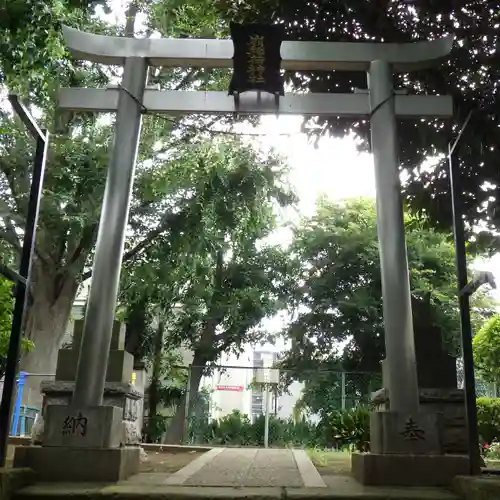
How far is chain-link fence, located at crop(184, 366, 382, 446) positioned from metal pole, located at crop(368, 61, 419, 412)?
8.87m

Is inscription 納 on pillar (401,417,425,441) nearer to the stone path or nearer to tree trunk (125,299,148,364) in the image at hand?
the stone path

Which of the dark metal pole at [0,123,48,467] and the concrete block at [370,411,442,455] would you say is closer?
the dark metal pole at [0,123,48,467]

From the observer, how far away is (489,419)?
1027cm

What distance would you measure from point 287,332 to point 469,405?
43.0 feet

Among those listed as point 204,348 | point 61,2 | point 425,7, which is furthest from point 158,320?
point 425,7

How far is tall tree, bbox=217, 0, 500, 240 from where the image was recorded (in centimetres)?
609

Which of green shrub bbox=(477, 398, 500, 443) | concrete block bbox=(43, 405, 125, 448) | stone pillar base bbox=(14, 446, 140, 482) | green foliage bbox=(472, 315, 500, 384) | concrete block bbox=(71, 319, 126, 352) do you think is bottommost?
stone pillar base bbox=(14, 446, 140, 482)

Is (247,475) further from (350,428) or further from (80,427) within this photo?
(350,428)

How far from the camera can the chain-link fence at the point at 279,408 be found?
13.3 meters

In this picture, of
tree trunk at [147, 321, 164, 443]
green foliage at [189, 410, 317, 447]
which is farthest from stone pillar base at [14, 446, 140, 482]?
tree trunk at [147, 321, 164, 443]

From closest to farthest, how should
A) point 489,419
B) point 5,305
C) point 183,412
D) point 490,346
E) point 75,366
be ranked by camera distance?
point 75,366 < point 5,305 < point 490,346 < point 489,419 < point 183,412

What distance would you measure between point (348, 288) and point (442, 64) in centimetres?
1011

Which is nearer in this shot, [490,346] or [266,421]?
[490,346]

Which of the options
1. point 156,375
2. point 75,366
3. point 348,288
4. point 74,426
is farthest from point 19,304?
point 156,375
